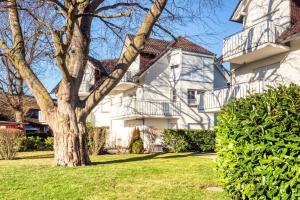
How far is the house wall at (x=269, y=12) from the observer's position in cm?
1720

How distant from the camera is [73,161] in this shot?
12.8 metres

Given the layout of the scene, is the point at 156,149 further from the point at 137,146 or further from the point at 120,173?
the point at 120,173

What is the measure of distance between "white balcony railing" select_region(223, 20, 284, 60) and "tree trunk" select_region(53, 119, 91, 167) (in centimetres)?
975

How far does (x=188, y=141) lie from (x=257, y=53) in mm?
9126

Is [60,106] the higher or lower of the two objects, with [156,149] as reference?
higher

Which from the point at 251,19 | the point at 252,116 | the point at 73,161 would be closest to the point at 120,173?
the point at 73,161

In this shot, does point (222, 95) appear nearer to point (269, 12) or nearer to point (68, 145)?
point (269, 12)

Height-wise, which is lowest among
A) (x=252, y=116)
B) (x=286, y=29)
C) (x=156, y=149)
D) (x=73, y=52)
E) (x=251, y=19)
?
(x=156, y=149)

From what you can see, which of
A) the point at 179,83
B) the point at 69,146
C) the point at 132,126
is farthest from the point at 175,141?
the point at 69,146

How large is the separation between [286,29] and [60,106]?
1140cm

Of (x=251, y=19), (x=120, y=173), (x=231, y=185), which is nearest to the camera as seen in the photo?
(x=231, y=185)

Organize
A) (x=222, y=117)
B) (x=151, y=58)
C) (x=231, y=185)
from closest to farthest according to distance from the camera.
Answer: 1. (x=231, y=185)
2. (x=222, y=117)
3. (x=151, y=58)

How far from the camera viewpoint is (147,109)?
30.0 meters

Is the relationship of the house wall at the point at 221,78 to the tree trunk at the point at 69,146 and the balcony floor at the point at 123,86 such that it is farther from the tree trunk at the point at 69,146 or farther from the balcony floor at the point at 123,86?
the tree trunk at the point at 69,146
